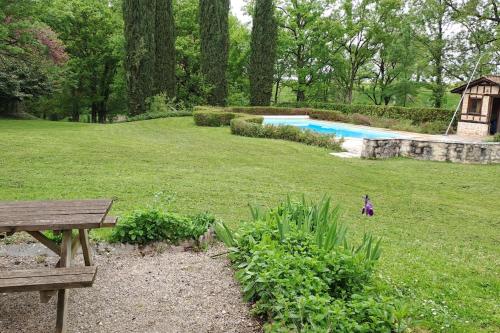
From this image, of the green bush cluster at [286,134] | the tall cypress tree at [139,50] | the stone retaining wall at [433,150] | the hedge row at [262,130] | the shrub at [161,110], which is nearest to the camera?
the stone retaining wall at [433,150]

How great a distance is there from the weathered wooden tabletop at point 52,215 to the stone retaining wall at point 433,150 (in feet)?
32.7

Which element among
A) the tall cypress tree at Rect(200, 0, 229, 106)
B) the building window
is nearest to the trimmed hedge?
the tall cypress tree at Rect(200, 0, 229, 106)

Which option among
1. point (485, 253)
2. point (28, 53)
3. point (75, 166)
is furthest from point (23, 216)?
point (28, 53)

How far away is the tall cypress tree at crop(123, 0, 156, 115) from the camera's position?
21250 mm

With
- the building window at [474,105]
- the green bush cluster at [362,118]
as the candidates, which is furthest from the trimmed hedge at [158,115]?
the building window at [474,105]

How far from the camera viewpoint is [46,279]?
8.04ft

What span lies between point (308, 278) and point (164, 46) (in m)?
23.0

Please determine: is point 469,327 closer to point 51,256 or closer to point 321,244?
point 321,244

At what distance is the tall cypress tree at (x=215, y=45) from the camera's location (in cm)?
2484

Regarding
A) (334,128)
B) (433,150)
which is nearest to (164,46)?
(334,128)

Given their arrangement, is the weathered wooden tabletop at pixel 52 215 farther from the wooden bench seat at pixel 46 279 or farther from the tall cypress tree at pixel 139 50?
the tall cypress tree at pixel 139 50

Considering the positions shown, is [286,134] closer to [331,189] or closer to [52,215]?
[331,189]

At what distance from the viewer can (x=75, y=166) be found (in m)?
8.58

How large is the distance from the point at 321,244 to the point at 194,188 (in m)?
4.26
